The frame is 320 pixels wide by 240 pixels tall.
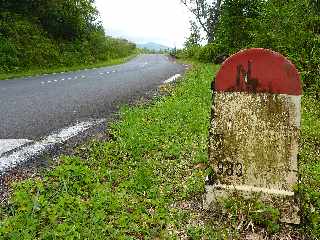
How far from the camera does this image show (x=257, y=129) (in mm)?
3439

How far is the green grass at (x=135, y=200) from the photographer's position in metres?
3.16

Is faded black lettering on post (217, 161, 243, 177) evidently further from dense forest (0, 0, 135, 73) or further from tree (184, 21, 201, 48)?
tree (184, 21, 201, 48)

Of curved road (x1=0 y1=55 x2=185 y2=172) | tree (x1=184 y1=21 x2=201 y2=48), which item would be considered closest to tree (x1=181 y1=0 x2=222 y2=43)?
tree (x1=184 y1=21 x2=201 y2=48)

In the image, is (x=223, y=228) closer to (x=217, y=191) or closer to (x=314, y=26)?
(x=217, y=191)

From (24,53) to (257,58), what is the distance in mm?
18804

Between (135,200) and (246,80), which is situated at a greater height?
(246,80)

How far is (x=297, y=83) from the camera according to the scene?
331cm

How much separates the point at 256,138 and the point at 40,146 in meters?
2.67

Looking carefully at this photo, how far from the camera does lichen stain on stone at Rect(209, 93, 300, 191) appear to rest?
3.38m

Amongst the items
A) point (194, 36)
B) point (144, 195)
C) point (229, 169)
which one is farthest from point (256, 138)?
point (194, 36)

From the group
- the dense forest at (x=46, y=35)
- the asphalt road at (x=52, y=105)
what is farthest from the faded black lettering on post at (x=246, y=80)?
the dense forest at (x=46, y=35)

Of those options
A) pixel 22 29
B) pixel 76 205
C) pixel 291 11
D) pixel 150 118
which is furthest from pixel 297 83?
pixel 22 29

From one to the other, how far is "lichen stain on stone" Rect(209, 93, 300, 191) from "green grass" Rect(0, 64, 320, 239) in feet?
0.68

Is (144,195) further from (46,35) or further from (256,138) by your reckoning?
(46,35)
